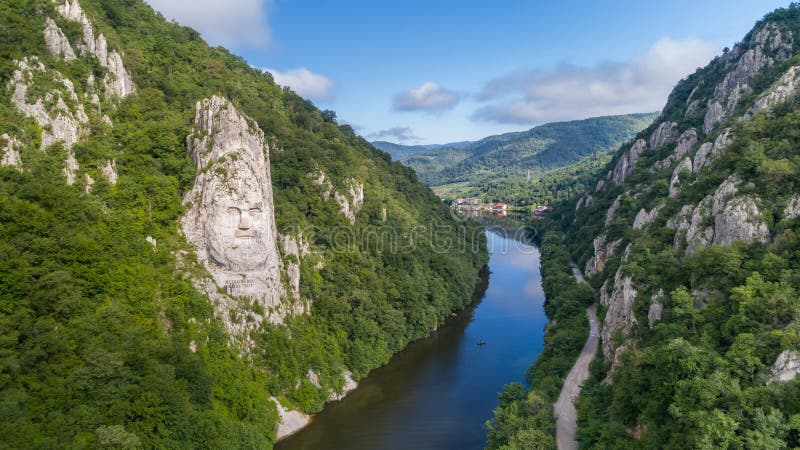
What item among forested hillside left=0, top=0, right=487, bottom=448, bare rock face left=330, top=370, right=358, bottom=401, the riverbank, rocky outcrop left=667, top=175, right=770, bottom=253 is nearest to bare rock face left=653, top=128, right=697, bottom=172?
the riverbank

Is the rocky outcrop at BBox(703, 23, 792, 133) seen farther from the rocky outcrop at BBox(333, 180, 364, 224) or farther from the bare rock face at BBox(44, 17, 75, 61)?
the bare rock face at BBox(44, 17, 75, 61)

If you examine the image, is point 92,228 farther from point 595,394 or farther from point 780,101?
point 780,101

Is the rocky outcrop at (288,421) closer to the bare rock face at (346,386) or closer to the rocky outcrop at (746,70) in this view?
the bare rock face at (346,386)

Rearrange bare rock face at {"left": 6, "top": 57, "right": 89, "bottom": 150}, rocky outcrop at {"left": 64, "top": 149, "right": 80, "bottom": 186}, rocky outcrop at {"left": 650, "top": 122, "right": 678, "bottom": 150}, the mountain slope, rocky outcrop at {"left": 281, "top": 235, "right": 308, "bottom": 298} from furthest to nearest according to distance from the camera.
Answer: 1. rocky outcrop at {"left": 650, "top": 122, "right": 678, "bottom": 150}
2. rocky outcrop at {"left": 281, "top": 235, "right": 308, "bottom": 298}
3. bare rock face at {"left": 6, "top": 57, "right": 89, "bottom": 150}
4. rocky outcrop at {"left": 64, "top": 149, "right": 80, "bottom": 186}
5. the mountain slope

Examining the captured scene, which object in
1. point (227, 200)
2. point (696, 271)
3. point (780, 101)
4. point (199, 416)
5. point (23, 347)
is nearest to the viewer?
point (23, 347)

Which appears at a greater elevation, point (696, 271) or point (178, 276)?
point (178, 276)

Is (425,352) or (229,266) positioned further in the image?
(425,352)

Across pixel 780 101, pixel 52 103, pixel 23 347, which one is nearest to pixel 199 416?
pixel 23 347
